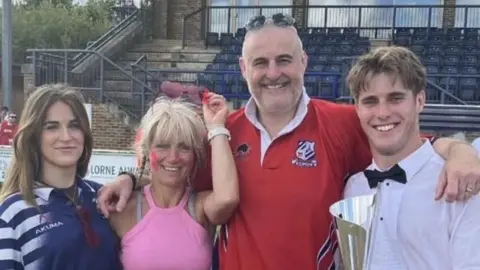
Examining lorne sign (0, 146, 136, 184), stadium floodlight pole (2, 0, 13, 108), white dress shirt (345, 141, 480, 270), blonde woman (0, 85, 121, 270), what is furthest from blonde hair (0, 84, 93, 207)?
stadium floodlight pole (2, 0, 13, 108)

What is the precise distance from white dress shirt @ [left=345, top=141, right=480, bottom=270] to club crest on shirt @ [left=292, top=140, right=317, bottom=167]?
0.44m

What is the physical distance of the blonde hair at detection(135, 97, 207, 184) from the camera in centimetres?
273

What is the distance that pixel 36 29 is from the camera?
36594 mm

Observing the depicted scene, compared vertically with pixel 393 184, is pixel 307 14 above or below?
above

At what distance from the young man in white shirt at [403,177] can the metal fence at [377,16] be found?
15.8m

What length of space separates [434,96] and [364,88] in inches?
470

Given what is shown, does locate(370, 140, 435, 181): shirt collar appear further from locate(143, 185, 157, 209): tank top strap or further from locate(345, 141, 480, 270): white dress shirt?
locate(143, 185, 157, 209): tank top strap

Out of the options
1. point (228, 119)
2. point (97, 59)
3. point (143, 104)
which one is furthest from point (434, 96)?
point (228, 119)

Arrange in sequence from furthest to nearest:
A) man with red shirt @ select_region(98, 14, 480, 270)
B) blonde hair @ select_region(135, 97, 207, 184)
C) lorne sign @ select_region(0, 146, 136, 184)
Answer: lorne sign @ select_region(0, 146, 136, 184) < blonde hair @ select_region(135, 97, 207, 184) < man with red shirt @ select_region(98, 14, 480, 270)

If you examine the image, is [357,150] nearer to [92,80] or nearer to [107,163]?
[107,163]

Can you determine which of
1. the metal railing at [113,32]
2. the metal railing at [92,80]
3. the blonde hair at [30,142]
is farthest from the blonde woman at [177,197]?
the metal railing at [113,32]

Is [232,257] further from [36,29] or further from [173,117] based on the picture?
[36,29]

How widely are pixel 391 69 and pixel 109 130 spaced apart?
12.8m

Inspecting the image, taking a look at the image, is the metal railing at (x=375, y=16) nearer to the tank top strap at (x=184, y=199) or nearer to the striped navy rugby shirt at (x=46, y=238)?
the tank top strap at (x=184, y=199)
